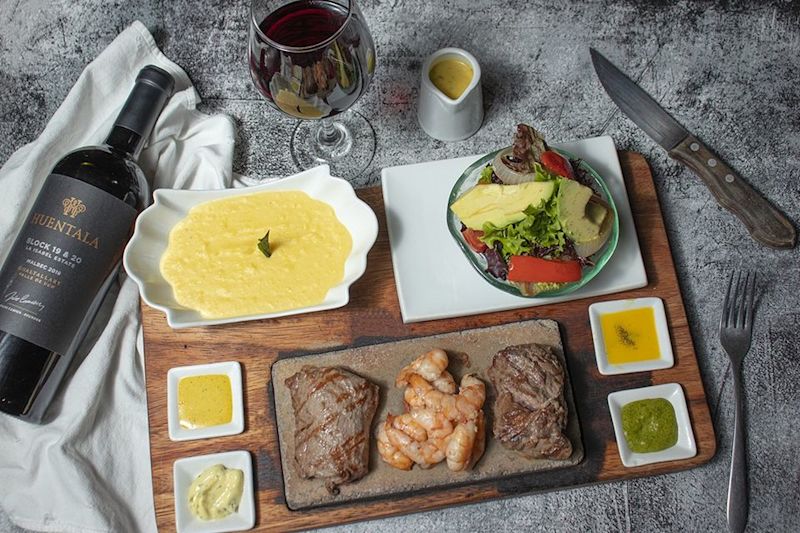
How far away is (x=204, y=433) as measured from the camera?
2.78 metres

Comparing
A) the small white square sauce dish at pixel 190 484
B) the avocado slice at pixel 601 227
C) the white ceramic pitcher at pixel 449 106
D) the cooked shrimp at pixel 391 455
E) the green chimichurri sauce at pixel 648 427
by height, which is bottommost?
the small white square sauce dish at pixel 190 484

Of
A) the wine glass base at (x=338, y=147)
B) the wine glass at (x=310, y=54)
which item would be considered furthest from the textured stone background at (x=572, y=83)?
the wine glass at (x=310, y=54)

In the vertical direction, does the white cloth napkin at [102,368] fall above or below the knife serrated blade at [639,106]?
below

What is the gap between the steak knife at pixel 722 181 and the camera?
3.13m

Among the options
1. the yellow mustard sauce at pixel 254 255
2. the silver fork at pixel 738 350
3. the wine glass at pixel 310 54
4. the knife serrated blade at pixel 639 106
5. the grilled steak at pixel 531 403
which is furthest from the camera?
the knife serrated blade at pixel 639 106

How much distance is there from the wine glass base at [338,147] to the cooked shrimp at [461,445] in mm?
1165

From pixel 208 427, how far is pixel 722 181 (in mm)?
2203

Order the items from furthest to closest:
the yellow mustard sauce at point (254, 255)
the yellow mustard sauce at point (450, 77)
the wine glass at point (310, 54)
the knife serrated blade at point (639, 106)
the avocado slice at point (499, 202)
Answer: the knife serrated blade at point (639, 106)
the yellow mustard sauce at point (450, 77)
the yellow mustard sauce at point (254, 255)
the avocado slice at point (499, 202)
the wine glass at point (310, 54)

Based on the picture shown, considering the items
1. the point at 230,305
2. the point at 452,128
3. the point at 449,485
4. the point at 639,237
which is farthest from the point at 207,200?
the point at 639,237

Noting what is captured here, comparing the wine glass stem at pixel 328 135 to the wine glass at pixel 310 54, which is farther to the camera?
the wine glass stem at pixel 328 135

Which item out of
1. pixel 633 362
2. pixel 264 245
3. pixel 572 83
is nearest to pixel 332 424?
pixel 264 245

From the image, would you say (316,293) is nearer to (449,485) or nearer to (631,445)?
(449,485)

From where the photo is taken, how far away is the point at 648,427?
9.29 ft

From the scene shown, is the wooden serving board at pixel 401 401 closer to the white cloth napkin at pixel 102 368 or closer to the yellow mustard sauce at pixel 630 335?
the yellow mustard sauce at pixel 630 335
